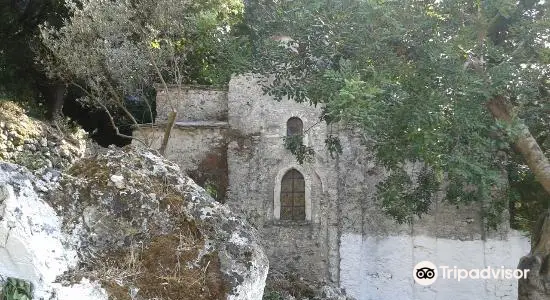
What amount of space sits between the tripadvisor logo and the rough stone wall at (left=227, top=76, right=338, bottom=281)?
2339 millimetres

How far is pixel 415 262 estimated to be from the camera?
Result: 47.9 feet

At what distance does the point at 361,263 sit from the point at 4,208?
11.0 meters

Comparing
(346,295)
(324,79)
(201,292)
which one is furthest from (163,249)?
(346,295)

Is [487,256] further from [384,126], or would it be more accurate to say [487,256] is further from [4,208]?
[4,208]

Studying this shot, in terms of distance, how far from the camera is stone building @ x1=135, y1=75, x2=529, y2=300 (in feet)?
47.8

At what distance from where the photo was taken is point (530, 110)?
10383 millimetres

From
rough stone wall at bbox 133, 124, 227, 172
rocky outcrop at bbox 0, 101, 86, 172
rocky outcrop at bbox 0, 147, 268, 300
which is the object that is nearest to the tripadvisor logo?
rough stone wall at bbox 133, 124, 227, 172

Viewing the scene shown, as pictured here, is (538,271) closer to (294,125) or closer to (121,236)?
(121,236)

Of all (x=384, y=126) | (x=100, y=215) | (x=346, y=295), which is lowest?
(x=346, y=295)

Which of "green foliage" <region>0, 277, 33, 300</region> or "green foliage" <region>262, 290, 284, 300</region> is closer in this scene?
"green foliage" <region>0, 277, 33, 300</region>

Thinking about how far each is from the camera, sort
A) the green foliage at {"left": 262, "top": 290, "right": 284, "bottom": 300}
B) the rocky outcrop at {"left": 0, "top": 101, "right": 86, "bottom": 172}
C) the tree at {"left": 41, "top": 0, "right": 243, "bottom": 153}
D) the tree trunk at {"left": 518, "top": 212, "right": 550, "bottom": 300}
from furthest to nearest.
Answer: the tree at {"left": 41, "top": 0, "right": 243, "bottom": 153}, the green foliage at {"left": 262, "top": 290, "right": 284, "bottom": 300}, the tree trunk at {"left": 518, "top": 212, "right": 550, "bottom": 300}, the rocky outcrop at {"left": 0, "top": 101, "right": 86, "bottom": 172}

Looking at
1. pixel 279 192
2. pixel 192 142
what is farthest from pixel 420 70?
pixel 192 142

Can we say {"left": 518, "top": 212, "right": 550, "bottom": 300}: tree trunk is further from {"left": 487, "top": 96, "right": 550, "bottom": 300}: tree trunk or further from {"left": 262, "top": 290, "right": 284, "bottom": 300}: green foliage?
{"left": 262, "top": 290, "right": 284, "bottom": 300}: green foliage

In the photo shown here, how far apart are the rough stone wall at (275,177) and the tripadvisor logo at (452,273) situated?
2.34 metres
